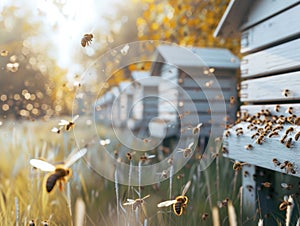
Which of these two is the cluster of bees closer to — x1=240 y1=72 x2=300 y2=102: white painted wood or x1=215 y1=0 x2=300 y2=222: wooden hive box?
x1=215 y1=0 x2=300 y2=222: wooden hive box

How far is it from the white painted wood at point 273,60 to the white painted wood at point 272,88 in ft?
0.20

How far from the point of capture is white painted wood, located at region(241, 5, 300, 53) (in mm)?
2411

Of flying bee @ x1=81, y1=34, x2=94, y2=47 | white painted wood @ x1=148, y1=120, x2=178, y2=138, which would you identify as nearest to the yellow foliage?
white painted wood @ x1=148, y1=120, x2=178, y2=138

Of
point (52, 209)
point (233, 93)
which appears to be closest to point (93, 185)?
point (52, 209)

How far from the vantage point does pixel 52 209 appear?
2855mm

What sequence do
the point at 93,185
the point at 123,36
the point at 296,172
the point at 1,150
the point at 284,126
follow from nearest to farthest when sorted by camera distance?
the point at 296,172
the point at 284,126
the point at 93,185
the point at 1,150
the point at 123,36

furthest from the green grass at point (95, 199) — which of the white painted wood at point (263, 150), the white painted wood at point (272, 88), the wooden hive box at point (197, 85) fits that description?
the wooden hive box at point (197, 85)

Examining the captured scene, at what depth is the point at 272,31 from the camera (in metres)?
2.68

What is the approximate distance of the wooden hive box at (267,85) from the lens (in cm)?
212

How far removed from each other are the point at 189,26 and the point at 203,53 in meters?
2.30

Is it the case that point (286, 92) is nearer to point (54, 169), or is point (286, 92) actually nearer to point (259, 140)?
point (259, 140)

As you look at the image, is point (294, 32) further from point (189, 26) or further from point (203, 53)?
point (189, 26)

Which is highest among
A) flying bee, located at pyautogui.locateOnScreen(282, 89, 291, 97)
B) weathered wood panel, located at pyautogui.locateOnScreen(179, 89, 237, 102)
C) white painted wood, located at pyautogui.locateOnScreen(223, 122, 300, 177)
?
weathered wood panel, located at pyautogui.locateOnScreen(179, 89, 237, 102)

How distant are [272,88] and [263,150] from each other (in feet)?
2.11
